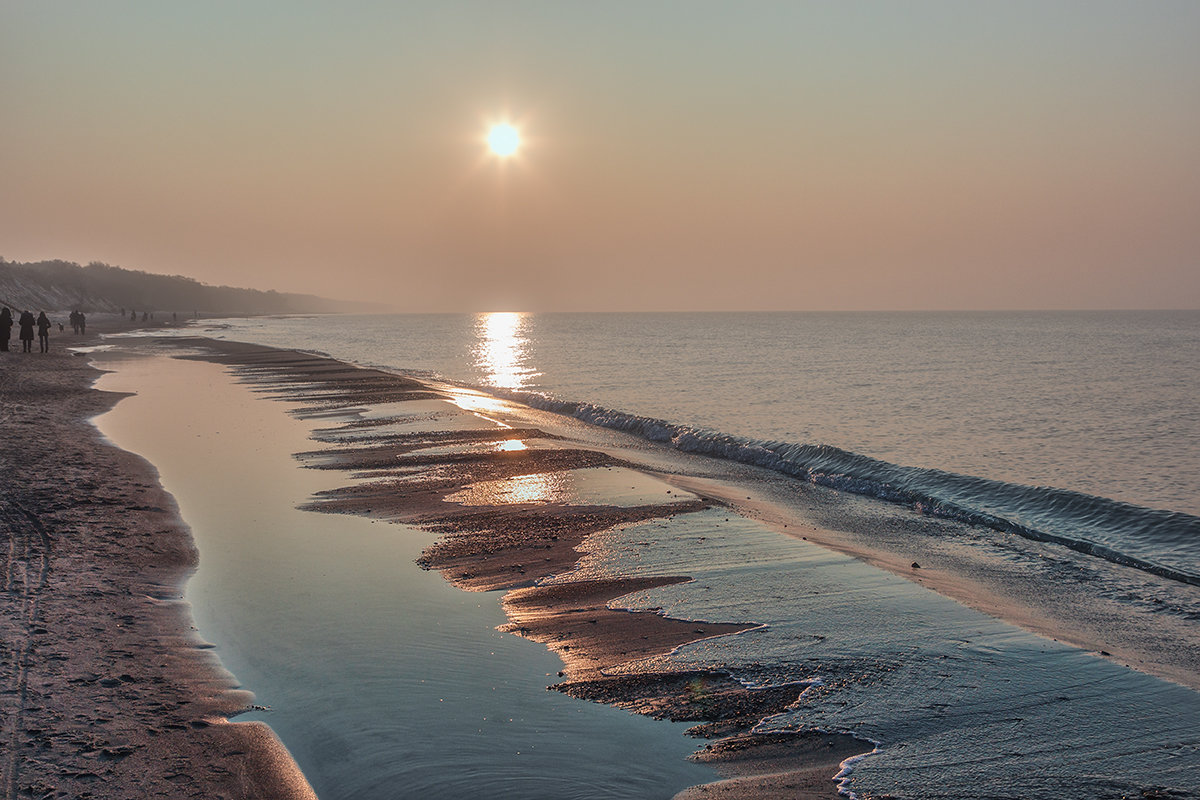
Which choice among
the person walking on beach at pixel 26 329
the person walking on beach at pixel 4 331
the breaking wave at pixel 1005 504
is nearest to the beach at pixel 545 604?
the breaking wave at pixel 1005 504

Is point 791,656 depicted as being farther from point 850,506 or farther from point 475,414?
point 475,414

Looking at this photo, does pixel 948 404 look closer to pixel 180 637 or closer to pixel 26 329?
pixel 180 637

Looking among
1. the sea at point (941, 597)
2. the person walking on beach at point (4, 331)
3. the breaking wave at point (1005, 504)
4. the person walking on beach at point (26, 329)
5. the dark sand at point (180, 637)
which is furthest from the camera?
the person walking on beach at point (26, 329)

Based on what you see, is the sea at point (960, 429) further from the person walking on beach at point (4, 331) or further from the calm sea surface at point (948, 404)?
the person walking on beach at point (4, 331)

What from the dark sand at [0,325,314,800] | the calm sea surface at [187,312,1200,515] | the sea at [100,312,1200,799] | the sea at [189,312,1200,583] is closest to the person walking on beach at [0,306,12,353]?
the sea at [189,312,1200,583]

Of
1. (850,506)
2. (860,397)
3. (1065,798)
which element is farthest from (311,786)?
(860,397)

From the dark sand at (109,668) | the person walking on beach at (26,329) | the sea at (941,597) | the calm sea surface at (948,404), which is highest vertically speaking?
the person walking on beach at (26,329)
